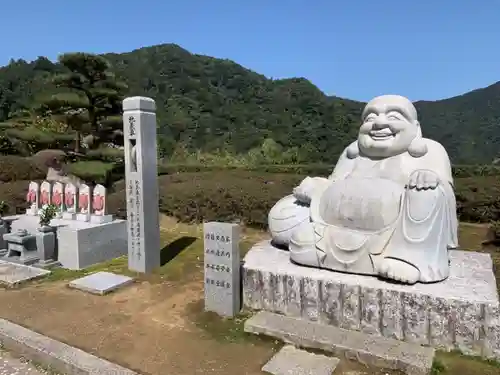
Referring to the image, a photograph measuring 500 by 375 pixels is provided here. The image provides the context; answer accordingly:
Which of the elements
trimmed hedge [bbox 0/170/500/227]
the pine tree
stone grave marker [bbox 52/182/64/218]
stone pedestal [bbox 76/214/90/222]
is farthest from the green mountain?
stone pedestal [bbox 76/214/90/222]

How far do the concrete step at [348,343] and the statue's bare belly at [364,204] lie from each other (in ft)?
3.20

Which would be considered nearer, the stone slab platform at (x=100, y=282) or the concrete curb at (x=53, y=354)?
the concrete curb at (x=53, y=354)

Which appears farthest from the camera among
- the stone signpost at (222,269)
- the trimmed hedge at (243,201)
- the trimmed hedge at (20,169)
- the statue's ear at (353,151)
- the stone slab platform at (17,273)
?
the trimmed hedge at (20,169)

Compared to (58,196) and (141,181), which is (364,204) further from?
(58,196)

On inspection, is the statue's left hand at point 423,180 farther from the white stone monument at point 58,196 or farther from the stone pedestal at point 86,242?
the white stone monument at point 58,196

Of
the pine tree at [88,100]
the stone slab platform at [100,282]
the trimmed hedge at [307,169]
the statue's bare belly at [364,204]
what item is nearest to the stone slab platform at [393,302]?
the statue's bare belly at [364,204]

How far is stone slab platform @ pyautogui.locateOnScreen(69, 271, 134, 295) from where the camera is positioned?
15.8 ft

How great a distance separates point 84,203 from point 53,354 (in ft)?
11.7

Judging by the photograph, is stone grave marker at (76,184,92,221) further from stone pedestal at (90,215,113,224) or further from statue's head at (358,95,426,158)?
statue's head at (358,95,426,158)

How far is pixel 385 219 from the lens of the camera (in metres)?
3.73

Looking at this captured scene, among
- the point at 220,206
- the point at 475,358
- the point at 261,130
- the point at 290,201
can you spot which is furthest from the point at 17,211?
the point at 261,130

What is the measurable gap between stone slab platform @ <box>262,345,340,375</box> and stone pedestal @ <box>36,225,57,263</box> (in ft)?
13.5

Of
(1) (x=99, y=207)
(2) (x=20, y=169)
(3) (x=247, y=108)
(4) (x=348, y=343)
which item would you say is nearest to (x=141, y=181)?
(1) (x=99, y=207)

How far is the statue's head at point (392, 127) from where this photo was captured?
13.2 ft
